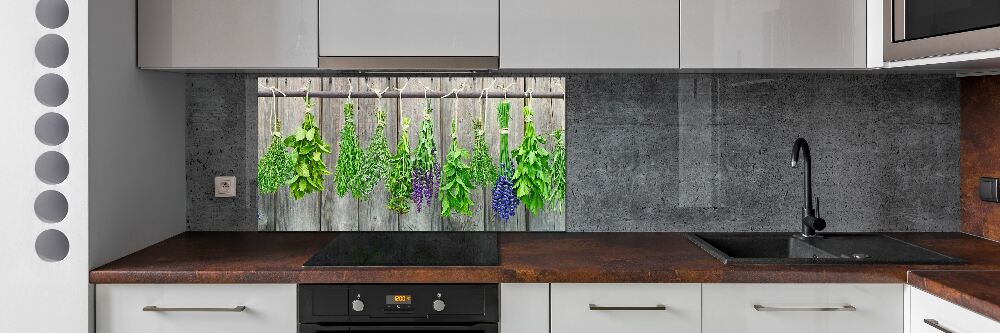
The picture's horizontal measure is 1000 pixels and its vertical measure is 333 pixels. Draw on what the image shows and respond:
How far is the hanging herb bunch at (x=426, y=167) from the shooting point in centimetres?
256

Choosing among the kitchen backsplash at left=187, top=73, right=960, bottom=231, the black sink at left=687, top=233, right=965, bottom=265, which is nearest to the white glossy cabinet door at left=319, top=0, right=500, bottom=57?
the kitchen backsplash at left=187, top=73, right=960, bottom=231

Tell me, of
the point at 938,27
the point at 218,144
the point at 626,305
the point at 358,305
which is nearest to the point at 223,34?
the point at 218,144

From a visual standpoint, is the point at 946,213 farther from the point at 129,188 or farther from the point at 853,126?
the point at 129,188

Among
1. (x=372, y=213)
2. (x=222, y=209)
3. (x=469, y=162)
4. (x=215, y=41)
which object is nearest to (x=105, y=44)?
(x=215, y=41)
